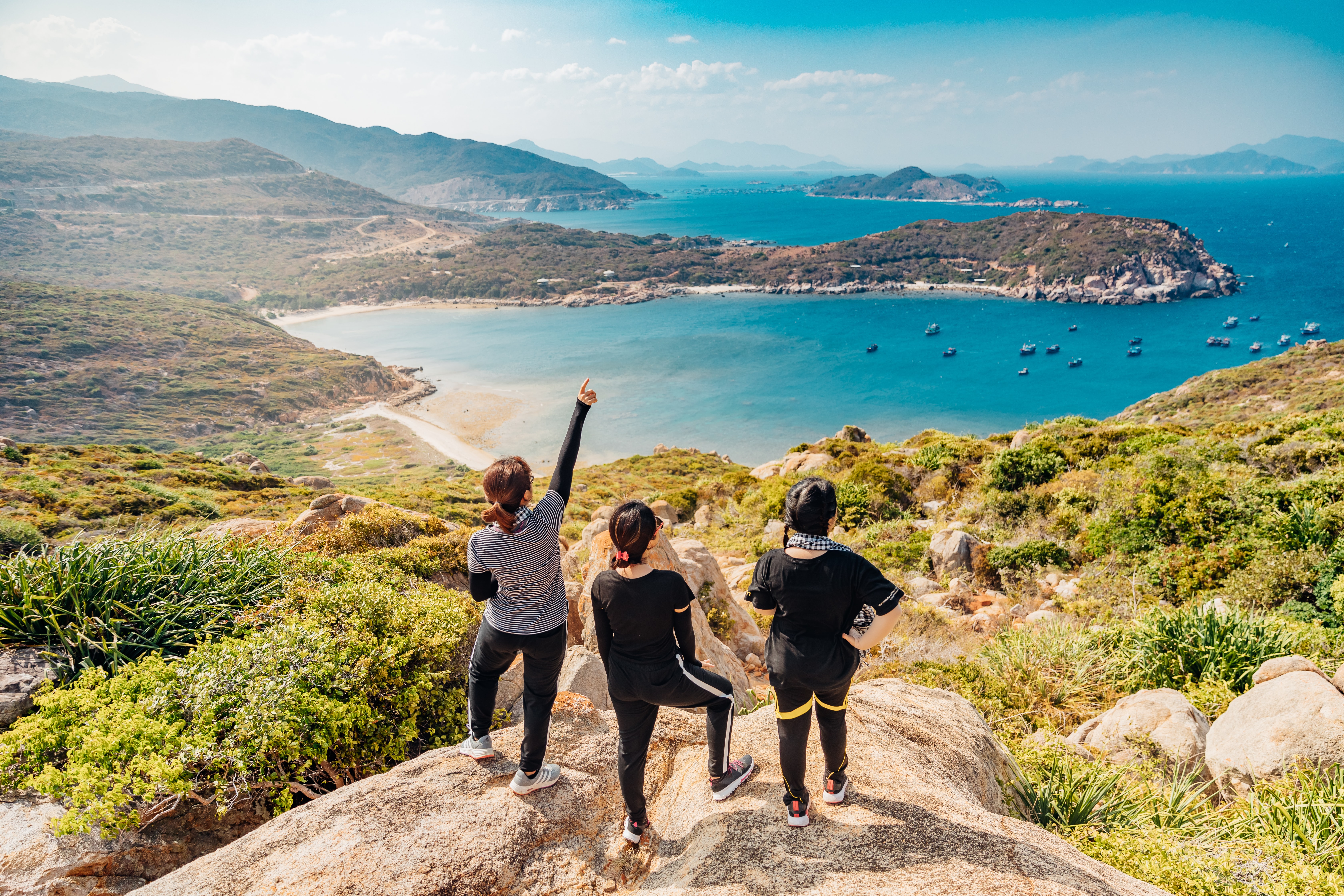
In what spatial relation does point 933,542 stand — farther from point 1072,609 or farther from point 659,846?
point 659,846

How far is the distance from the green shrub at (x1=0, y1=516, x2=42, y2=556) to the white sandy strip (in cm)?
3701

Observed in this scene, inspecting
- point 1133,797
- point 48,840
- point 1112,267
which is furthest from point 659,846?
point 1112,267

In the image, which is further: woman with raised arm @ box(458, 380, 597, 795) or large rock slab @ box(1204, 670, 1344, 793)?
large rock slab @ box(1204, 670, 1344, 793)

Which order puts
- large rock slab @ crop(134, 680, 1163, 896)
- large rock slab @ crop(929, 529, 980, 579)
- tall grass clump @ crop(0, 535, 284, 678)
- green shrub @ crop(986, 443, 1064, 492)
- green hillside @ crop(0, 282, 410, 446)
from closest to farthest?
1. large rock slab @ crop(134, 680, 1163, 896)
2. tall grass clump @ crop(0, 535, 284, 678)
3. large rock slab @ crop(929, 529, 980, 579)
4. green shrub @ crop(986, 443, 1064, 492)
5. green hillside @ crop(0, 282, 410, 446)

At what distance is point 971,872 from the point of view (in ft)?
9.32

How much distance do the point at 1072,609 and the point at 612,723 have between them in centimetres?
773

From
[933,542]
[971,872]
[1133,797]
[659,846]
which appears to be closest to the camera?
[971,872]

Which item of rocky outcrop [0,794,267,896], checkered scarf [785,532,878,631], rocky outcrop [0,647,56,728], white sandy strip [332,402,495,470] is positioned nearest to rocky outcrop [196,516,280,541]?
rocky outcrop [0,647,56,728]

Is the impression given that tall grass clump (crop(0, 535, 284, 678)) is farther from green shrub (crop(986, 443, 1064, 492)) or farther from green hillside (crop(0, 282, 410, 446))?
green hillside (crop(0, 282, 410, 446))

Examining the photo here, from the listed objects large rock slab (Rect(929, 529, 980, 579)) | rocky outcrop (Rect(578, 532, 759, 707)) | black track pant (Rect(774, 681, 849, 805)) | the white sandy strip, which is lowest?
the white sandy strip

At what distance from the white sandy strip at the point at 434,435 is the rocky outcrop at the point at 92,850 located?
47.2 m

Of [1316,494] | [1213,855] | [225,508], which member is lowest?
[225,508]

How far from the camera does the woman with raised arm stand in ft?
11.7

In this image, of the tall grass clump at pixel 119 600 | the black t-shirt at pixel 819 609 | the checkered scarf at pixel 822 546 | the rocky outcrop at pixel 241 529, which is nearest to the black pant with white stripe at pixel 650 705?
the black t-shirt at pixel 819 609
